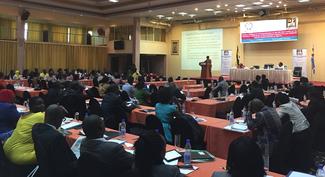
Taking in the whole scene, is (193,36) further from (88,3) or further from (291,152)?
(291,152)

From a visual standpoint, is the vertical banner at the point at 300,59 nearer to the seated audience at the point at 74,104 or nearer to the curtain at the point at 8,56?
the seated audience at the point at 74,104

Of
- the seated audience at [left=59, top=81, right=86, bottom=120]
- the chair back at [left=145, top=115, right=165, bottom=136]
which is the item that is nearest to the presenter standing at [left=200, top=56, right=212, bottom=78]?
the seated audience at [left=59, top=81, right=86, bottom=120]

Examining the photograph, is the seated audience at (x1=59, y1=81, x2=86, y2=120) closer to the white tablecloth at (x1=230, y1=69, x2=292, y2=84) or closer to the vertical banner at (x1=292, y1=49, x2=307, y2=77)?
the white tablecloth at (x1=230, y1=69, x2=292, y2=84)

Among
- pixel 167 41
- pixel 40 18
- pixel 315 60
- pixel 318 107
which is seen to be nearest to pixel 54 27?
pixel 40 18

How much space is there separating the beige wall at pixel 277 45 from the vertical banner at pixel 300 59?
332mm

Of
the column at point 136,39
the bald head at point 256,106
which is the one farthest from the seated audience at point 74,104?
the column at point 136,39

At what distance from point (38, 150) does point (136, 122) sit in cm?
366

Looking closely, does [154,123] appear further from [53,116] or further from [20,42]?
[20,42]

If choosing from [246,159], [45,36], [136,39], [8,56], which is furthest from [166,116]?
[45,36]

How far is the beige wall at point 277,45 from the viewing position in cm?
1731

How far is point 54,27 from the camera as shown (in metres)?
21.9

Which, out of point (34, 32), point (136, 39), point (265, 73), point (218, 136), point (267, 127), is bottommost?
point (218, 136)

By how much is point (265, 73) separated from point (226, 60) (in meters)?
4.27

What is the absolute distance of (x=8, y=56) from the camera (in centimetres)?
1850
